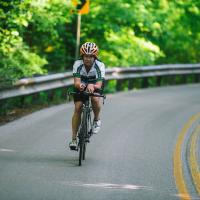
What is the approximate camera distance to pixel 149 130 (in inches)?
616

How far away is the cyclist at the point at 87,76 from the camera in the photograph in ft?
38.4

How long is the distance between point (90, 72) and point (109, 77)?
445 inches

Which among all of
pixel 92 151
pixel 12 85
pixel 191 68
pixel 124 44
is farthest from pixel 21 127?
pixel 191 68

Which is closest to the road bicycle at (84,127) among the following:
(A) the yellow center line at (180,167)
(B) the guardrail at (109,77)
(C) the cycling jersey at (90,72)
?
(C) the cycling jersey at (90,72)

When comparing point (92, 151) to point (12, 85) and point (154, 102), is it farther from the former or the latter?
point (154, 102)

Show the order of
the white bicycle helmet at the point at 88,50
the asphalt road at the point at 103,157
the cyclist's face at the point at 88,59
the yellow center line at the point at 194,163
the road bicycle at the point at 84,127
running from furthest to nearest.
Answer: the cyclist's face at the point at 88,59, the white bicycle helmet at the point at 88,50, the road bicycle at the point at 84,127, the yellow center line at the point at 194,163, the asphalt road at the point at 103,157

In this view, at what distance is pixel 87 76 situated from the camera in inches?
476

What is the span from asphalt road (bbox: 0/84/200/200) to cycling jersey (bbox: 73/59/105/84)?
129 cm

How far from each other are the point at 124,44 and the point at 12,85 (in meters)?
8.32

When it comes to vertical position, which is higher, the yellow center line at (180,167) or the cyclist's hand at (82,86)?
the cyclist's hand at (82,86)

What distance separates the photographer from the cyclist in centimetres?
1170

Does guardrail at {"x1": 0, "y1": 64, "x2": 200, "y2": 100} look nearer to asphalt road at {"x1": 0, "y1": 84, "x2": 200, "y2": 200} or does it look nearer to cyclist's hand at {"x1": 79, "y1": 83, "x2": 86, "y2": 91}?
asphalt road at {"x1": 0, "y1": 84, "x2": 200, "y2": 200}

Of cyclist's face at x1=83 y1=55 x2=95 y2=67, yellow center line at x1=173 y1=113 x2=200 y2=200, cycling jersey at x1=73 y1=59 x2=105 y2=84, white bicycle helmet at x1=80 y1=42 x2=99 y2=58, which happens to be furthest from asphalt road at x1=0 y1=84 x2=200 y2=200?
white bicycle helmet at x1=80 y1=42 x2=99 y2=58

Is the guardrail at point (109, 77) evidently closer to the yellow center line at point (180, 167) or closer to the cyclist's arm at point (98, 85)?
the yellow center line at point (180, 167)
